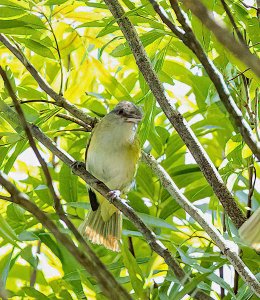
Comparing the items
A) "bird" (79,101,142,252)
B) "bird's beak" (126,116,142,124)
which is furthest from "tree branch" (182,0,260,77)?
"bird's beak" (126,116,142,124)

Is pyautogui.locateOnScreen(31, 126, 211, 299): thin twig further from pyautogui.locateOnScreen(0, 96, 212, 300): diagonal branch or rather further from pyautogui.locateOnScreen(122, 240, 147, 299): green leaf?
pyautogui.locateOnScreen(122, 240, 147, 299): green leaf

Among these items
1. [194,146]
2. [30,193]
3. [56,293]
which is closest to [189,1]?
[194,146]

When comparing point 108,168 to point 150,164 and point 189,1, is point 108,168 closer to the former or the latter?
point 150,164

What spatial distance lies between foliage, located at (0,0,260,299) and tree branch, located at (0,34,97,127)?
32 millimetres

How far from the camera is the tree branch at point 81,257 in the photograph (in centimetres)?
89

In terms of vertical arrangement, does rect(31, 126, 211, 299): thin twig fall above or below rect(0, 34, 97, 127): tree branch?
below

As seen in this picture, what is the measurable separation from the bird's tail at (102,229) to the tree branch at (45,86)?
561 mm

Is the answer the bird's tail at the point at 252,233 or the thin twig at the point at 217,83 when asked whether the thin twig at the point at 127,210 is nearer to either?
the bird's tail at the point at 252,233

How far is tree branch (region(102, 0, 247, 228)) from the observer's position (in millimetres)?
1787

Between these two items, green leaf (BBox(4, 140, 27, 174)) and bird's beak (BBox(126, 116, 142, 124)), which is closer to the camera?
green leaf (BBox(4, 140, 27, 174))

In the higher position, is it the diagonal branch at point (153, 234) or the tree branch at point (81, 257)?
the diagonal branch at point (153, 234)

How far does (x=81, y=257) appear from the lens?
892mm

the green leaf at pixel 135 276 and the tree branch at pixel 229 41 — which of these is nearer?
the tree branch at pixel 229 41

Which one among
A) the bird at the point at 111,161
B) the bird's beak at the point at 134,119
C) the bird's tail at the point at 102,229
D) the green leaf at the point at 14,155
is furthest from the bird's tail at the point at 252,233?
the bird's beak at the point at 134,119
